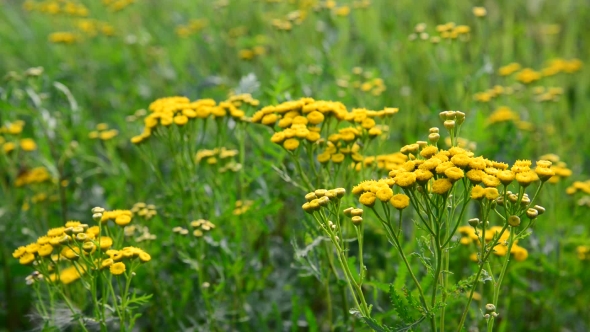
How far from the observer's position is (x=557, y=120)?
579 centimetres

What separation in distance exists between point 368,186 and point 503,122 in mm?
2667

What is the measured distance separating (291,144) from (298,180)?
2.72 ft

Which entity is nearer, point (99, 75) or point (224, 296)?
point (224, 296)

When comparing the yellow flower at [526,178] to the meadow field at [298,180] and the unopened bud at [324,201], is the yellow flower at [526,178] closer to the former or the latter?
the meadow field at [298,180]

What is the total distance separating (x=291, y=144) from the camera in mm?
2914

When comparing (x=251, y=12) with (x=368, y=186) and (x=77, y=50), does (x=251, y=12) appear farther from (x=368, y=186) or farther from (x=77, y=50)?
(x=368, y=186)

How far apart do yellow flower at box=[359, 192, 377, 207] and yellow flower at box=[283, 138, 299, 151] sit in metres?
0.58

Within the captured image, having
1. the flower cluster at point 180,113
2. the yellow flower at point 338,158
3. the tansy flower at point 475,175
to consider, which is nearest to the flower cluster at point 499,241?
the yellow flower at point 338,158

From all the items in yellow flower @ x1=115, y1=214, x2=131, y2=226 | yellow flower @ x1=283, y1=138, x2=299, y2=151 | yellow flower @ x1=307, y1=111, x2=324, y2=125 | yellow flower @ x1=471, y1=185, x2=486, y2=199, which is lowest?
yellow flower @ x1=115, y1=214, x2=131, y2=226

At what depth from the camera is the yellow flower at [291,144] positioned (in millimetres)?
2893

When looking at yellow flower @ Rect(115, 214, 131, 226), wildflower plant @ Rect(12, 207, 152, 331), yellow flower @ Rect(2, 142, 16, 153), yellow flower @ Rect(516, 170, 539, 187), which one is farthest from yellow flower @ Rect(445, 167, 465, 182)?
yellow flower @ Rect(2, 142, 16, 153)

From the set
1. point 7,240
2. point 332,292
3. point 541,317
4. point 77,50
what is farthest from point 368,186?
point 77,50

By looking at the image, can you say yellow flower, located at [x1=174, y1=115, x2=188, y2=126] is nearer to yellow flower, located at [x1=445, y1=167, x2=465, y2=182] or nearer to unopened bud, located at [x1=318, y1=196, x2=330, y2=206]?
unopened bud, located at [x1=318, y1=196, x2=330, y2=206]

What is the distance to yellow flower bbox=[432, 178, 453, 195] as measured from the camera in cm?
225
